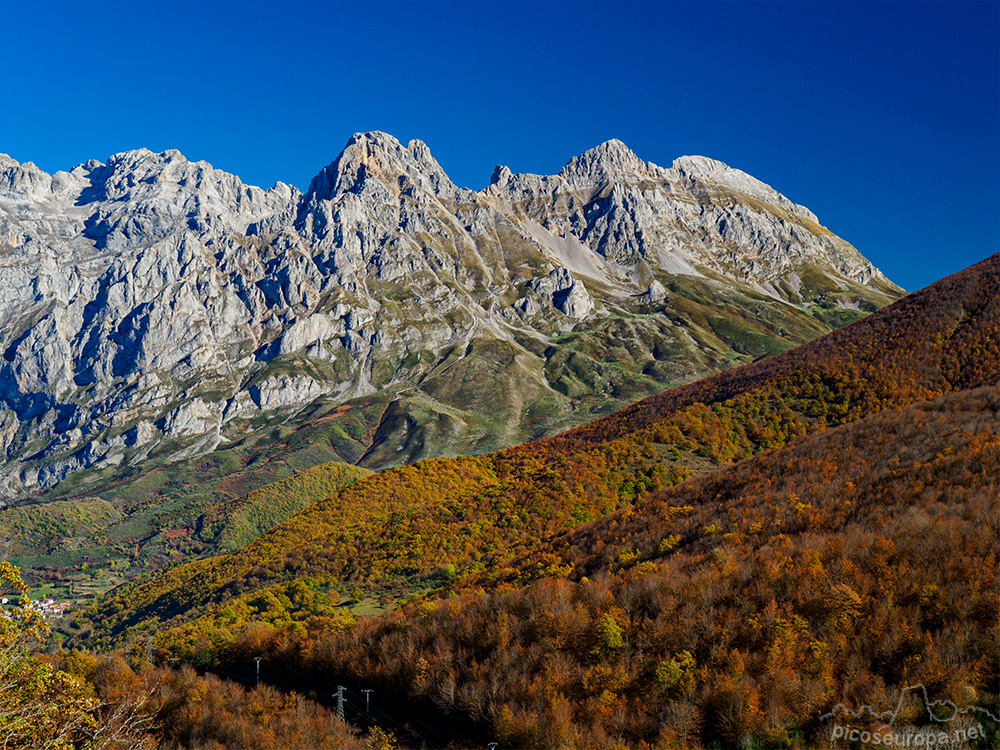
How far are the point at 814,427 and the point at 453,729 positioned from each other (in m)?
86.0

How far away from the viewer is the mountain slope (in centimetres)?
9856

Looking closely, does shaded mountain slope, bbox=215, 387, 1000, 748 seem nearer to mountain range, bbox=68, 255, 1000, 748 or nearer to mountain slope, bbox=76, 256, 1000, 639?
mountain range, bbox=68, 255, 1000, 748

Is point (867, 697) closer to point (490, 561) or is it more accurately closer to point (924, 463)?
point (924, 463)

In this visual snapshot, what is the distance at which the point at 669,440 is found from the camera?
4331 inches

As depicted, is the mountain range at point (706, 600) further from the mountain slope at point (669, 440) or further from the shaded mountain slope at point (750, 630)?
the mountain slope at point (669, 440)

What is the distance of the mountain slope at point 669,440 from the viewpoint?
9856 cm

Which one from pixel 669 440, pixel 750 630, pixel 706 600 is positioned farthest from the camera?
pixel 669 440

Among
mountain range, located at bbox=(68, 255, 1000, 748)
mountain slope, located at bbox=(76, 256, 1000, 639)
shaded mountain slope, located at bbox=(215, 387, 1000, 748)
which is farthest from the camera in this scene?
mountain slope, located at bbox=(76, 256, 1000, 639)

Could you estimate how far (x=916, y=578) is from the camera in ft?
107

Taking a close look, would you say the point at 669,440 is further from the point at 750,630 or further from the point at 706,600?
the point at 750,630

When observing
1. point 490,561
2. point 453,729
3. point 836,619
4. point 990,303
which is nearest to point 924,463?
point 836,619

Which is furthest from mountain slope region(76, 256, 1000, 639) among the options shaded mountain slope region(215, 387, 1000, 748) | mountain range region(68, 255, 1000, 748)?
shaded mountain slope region(215, 387, 1000, 748)

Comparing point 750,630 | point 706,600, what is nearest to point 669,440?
point 706,600

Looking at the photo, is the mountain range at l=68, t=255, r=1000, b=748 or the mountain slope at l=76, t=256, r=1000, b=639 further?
the mountain slope at l=76, t=256, r=1000, b=639
